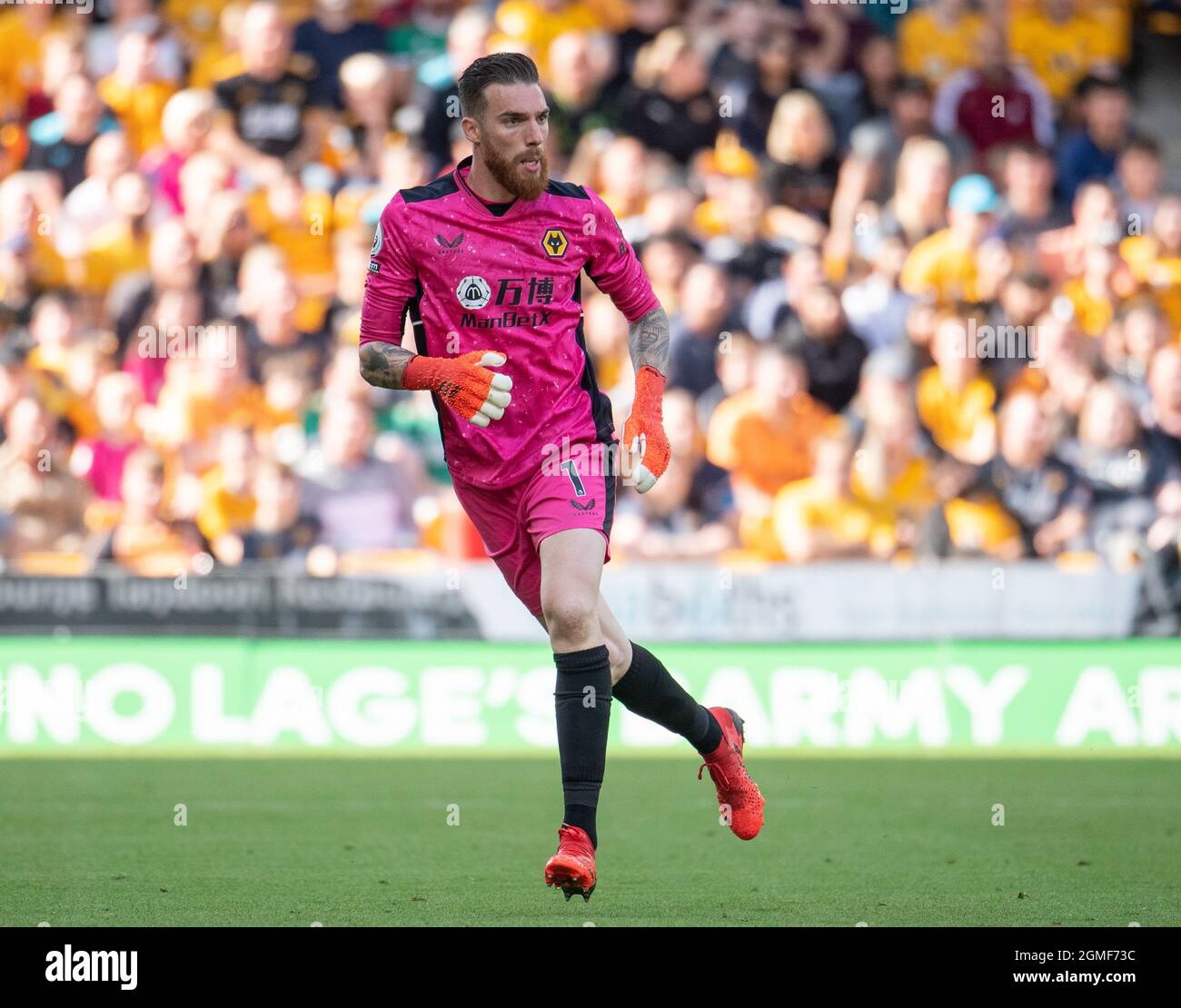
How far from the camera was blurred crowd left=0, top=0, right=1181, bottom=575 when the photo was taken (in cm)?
1182

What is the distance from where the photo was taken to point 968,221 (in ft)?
42.9

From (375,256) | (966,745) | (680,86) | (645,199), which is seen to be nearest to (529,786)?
(966,745)

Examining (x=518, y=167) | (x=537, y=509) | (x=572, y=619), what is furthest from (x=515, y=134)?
(x=572, y=619)

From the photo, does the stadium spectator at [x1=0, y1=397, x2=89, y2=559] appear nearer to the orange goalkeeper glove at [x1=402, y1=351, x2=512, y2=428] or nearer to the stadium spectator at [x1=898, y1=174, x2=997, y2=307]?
the stadium spectator at [x1=898, y1=174, x2=997, y2=307]

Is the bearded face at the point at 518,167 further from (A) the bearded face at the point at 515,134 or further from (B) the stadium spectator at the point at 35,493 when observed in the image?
(B) the stadium spectator at the point at 35,493

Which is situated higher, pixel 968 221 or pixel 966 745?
pixel 968 221

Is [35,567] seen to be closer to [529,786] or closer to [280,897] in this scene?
[529,786]

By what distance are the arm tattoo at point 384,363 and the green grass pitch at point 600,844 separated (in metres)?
1.58

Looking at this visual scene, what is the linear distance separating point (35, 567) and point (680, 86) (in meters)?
5.48

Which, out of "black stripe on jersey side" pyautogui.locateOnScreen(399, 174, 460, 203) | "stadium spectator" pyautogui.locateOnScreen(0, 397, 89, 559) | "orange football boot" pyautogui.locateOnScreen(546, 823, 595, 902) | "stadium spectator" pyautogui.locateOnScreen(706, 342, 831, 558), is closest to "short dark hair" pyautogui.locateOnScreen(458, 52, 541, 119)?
"black stripe on jersey side" pyautogui.locateOnScreen(399, 174, 460, 203)

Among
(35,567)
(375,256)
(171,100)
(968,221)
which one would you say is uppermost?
(171,100)

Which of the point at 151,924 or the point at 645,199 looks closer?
the point at 151,924

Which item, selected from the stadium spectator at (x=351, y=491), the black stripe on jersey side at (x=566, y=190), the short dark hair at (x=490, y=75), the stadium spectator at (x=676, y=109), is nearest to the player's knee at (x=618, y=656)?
the black stripe on jersey side at (x=566, y=190)

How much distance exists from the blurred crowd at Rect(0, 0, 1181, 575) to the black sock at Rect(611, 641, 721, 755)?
4607mm
